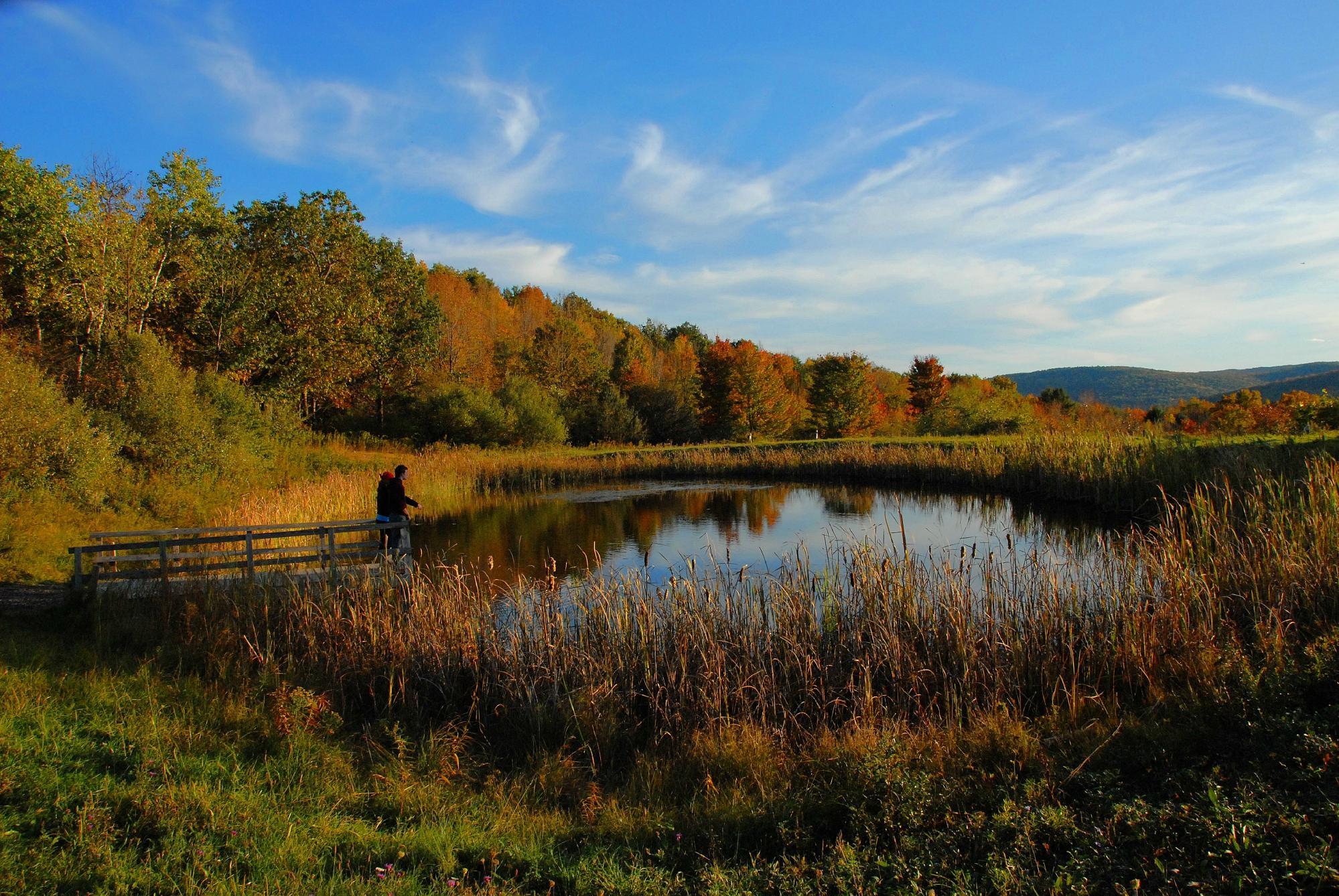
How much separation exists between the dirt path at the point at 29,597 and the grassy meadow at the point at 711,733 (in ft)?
2.21

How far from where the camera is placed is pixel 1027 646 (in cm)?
611

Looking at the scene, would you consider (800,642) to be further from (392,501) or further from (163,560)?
(392,501)

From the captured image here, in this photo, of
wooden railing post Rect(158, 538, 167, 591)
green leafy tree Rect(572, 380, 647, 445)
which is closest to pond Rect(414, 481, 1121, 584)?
wooden railing post Rect(158, 538, 167, 591)

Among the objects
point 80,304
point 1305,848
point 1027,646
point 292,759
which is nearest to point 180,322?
point 80,304

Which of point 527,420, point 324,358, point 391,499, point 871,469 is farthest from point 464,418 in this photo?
point 391,499

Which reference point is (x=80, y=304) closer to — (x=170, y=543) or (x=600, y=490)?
(x=170, y=543)

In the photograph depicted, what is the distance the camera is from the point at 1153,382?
413ft

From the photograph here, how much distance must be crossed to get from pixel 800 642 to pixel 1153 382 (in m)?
144

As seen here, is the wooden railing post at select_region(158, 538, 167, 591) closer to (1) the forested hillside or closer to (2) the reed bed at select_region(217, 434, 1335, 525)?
(1) the forested hillside

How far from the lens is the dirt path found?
814 cm

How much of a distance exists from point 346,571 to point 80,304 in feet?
50.6

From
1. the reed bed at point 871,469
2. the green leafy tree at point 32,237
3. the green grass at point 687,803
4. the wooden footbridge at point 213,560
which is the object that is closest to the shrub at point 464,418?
the reed bed at point 871,469

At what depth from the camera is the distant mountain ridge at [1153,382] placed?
362 ft

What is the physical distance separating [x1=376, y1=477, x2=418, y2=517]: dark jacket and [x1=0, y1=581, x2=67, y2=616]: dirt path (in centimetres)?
399
